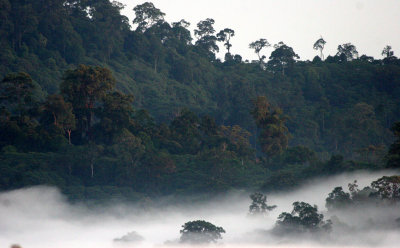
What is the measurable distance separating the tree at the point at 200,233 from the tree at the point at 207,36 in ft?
179

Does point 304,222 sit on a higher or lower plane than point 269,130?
lower

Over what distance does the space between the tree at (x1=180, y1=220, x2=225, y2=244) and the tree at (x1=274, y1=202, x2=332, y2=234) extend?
4095 millimetres

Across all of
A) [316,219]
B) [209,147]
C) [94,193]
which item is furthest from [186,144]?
[316,219]

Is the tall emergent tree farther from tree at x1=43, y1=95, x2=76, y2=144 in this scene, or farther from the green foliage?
tree at x1=43, y1=95, x2=76, y2=144

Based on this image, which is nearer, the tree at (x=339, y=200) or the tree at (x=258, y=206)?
the tree at (x=339, y=200)

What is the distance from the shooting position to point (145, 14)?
8850 centimetres

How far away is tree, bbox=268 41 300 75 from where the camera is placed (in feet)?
282

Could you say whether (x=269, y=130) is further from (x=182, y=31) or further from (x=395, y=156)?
(x=182, y=31)

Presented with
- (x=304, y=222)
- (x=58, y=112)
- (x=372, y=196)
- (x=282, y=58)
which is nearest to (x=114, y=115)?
(x=58, y=112)

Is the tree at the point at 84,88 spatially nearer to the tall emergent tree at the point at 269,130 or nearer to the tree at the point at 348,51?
the tall emergent tree at the point at 269,130

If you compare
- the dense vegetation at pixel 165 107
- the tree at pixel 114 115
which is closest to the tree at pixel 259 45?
the dense vegetation at pixel 165 107

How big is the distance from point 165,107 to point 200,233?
31.9 metres

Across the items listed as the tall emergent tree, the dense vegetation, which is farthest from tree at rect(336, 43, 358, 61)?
the tall emergent tree

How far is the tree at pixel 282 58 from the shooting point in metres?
86.1
